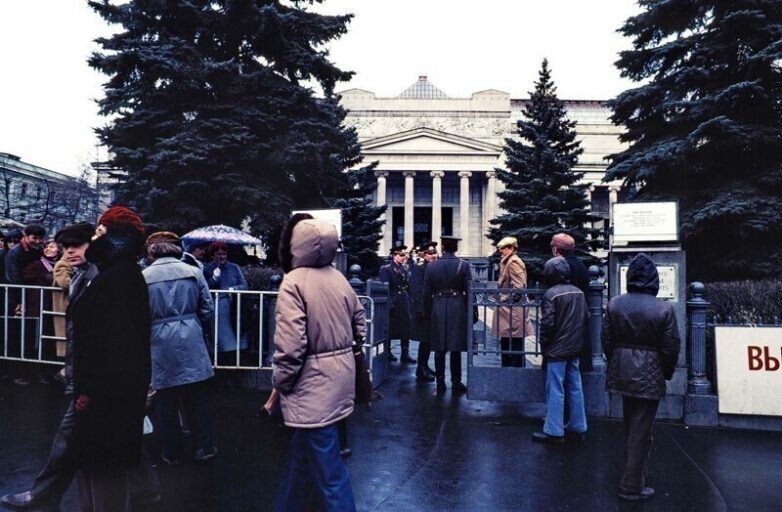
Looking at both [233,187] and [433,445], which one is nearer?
[433,445]

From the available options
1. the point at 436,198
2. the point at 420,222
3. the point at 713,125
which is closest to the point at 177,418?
the point at 713,125

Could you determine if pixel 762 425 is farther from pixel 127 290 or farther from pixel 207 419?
A: pixel 127 290

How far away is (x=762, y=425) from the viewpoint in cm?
675

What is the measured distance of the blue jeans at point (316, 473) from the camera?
11.4ft

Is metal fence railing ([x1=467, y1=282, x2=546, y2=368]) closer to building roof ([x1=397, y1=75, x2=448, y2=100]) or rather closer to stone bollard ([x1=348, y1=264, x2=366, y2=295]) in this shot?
stone bollard ([x1=348, y1=264, x2=366, y2=295])

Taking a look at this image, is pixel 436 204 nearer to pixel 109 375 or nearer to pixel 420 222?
pixel 420 222

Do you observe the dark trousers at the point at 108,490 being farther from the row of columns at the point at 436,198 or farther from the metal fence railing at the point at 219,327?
the row of columns at the point at 436,198

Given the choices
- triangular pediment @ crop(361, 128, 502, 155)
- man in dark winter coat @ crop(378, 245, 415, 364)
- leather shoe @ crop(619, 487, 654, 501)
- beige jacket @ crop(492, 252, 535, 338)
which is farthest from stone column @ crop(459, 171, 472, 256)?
leather shoe @ crop(619, 487, 654, 501)

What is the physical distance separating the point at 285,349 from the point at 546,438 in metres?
3.63

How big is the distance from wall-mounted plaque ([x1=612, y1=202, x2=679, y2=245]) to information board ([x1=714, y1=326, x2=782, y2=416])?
1203mm

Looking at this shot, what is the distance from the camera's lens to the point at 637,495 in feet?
15.4

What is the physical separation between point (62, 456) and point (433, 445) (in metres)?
3.25

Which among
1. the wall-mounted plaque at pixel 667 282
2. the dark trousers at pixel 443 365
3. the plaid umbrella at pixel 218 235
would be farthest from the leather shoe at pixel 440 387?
the plaid umbrella at pixel 218 235

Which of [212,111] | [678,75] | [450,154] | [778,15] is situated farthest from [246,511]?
[450,154]
